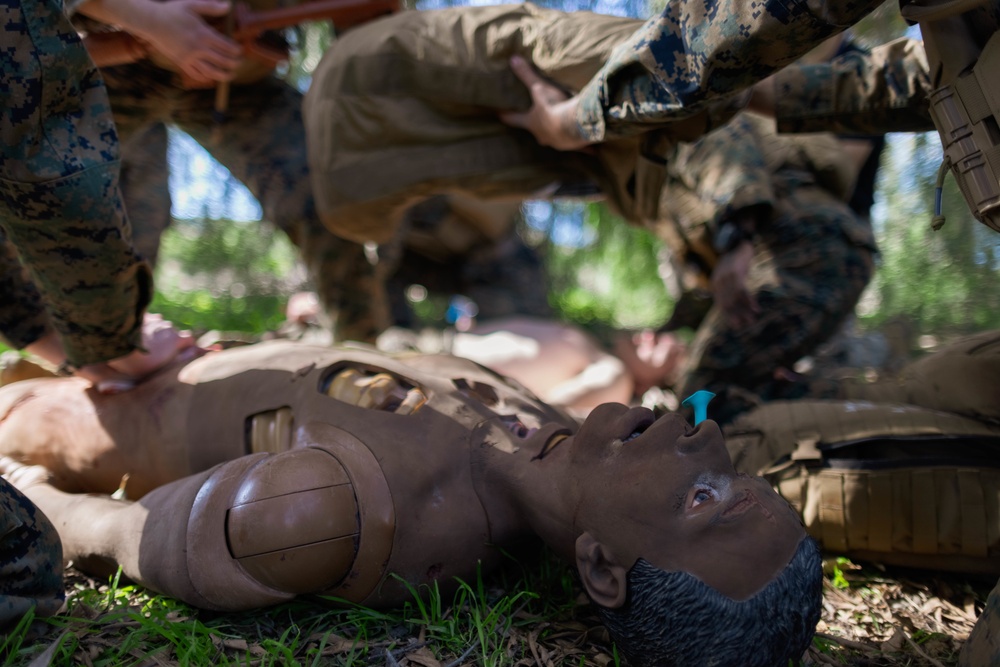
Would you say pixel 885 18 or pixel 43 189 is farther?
pixel 885 18

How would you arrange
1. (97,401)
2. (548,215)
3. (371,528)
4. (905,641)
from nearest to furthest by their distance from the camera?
1. (371,528)
2. (905,641)
3. (97,401)
4. (548,215)

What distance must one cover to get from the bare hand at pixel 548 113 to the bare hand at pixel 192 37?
3.63 feet

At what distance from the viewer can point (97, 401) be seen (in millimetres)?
2289

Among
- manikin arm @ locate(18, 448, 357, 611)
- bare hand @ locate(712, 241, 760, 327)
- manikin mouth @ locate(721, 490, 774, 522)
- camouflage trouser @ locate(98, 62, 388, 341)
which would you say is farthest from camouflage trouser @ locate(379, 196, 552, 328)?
manikin mouth @ locate(721, 490, 774, 522)

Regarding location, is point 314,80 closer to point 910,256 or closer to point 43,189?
point 43,189

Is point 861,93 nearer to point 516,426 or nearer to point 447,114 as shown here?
point 447,114

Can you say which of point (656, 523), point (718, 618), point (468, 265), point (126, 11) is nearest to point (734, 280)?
point (656, 523)

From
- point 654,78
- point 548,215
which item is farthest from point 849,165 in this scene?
point 548,215

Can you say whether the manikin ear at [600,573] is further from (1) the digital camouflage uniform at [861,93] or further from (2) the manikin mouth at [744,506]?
(1) the digital camouflage uniform at [861,93]

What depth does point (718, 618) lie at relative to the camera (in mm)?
1438

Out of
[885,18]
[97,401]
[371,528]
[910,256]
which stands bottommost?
[910,256]

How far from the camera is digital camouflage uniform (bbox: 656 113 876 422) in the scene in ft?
11.0

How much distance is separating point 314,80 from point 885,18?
4.93 metres

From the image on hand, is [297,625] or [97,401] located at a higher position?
[97,401]
